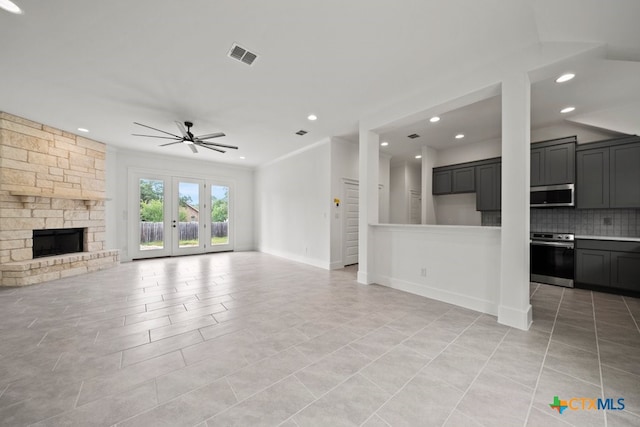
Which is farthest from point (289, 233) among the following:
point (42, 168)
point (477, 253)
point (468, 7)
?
point (468, 7)

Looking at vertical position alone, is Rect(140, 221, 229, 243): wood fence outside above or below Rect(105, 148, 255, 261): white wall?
below

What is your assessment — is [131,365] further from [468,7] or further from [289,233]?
[289,233]

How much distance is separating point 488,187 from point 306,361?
5.16 meters

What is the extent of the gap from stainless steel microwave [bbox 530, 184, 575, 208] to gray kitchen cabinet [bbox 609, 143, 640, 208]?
464 mm

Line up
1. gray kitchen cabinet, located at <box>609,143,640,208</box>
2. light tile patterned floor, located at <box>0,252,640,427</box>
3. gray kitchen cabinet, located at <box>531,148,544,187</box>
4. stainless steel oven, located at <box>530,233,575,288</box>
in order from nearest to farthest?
light tile patterned floor, located at <box>0,252,640,427</box>, gray kitchen cabinet, located at <box>609,143,640,208</box>, stainless steel oven, located at <box>530,233,575,288</box>, gray kitchen cabinet, located at <box>531,148,544,187</box>

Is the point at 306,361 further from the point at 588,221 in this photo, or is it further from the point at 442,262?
the point at 588,221

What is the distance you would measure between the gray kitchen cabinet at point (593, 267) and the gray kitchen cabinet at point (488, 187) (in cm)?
146

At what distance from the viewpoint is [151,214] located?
6750mm

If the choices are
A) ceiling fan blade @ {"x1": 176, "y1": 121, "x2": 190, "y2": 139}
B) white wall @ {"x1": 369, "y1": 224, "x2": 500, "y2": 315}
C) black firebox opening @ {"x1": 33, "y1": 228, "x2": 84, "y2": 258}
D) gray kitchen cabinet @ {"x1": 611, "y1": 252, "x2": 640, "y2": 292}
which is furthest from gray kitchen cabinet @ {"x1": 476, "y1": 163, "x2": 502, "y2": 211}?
black firebox opening @ {"x1": 33, "y1": 228, "x2": 84, "y2": 258}

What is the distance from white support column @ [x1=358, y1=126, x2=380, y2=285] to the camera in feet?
13.7

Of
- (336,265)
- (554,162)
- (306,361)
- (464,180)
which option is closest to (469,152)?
(464,180)

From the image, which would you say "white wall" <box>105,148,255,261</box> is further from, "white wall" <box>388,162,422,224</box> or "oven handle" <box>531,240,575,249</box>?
"oven handle" <box>531,240,575,249</box>

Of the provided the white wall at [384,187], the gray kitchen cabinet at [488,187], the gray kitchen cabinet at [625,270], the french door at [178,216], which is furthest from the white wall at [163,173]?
the gray kitchen cabinet at [625,270]

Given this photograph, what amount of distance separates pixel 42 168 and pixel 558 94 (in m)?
8.74
